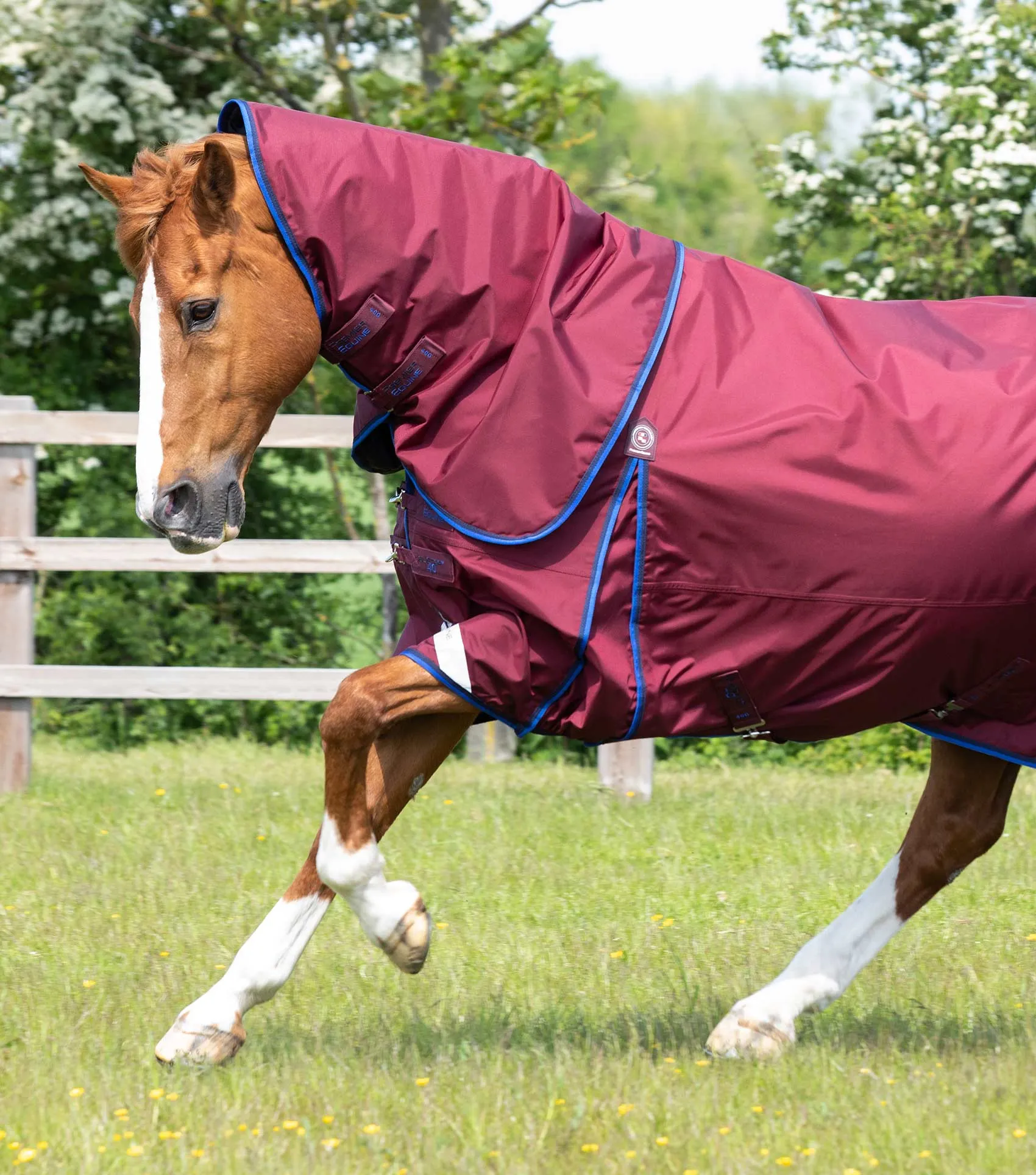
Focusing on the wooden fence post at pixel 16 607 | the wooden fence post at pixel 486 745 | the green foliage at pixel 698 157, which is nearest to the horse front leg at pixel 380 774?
the wooden fence post at pixel 16 607

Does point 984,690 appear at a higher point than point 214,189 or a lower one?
lower

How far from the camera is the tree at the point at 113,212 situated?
8.25 metres

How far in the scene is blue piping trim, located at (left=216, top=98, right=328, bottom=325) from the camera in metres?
3.08

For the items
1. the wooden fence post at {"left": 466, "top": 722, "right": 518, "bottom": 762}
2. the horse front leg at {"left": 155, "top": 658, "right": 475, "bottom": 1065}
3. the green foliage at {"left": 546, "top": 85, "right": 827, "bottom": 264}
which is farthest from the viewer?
the green foliage at {"left": 546, "top": 85, "right": 827, "bottom": 264}

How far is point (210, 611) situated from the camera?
32.6 ft

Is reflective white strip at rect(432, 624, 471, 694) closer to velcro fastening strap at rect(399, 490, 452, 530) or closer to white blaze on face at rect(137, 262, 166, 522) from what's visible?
velcro fastening strap at rect(399, 490, 452, 530)

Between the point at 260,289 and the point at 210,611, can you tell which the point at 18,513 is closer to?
the point at 210,611

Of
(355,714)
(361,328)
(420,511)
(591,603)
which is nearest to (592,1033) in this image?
(355,714)

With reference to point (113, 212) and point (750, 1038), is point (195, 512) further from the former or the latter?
point (113, 212)

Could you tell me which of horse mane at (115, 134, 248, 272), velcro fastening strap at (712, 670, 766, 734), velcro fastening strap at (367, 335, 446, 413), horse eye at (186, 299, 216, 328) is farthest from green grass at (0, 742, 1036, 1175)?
horse mane at (115, 134, 248, 272)

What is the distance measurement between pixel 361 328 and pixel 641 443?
0.60 meters

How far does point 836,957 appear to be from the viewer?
150 inches

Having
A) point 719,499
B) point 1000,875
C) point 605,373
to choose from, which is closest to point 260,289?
point 605,373

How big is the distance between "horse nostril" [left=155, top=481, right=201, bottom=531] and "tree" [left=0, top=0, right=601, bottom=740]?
511 centimetres
